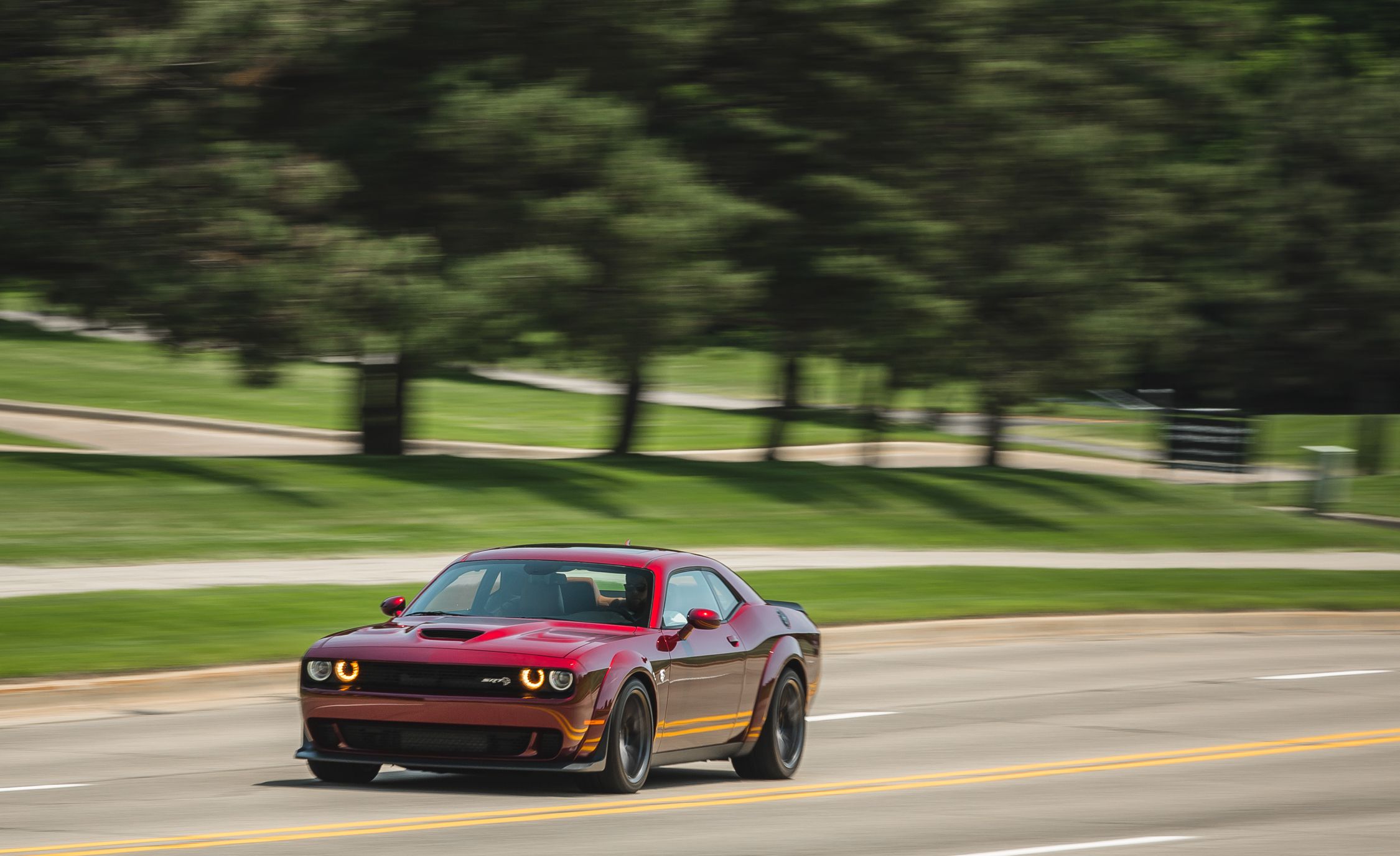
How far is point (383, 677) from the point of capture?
950 centimetres

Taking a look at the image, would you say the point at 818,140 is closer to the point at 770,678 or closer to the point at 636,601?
the point at 770,678

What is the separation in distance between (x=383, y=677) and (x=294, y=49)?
1808cm

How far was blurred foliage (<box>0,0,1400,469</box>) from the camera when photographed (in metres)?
26.0

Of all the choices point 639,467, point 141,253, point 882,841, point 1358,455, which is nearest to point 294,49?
point 141,253

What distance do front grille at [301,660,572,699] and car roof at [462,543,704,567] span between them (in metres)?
1.28

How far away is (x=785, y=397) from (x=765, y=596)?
18.0 metres

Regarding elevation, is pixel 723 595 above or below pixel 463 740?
above

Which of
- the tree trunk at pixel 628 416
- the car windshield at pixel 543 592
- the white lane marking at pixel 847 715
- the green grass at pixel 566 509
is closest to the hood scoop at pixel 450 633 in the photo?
the car windshield at pixel 543 592

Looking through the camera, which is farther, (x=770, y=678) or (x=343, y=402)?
(x=343, y=402)

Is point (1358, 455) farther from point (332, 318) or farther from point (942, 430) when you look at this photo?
point (332, 318)

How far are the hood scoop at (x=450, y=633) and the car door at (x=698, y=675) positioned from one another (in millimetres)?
1102

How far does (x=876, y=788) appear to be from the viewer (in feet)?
35.3

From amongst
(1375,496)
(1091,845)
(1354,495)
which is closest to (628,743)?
(1091,845)

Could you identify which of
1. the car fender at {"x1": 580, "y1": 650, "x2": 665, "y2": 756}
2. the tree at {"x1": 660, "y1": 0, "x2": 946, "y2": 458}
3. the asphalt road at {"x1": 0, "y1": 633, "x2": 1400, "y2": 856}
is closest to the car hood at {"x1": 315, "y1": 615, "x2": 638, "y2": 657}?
the car fender at {"x1": 580, "y1": 650, "x2": 665, "y2": 756}
